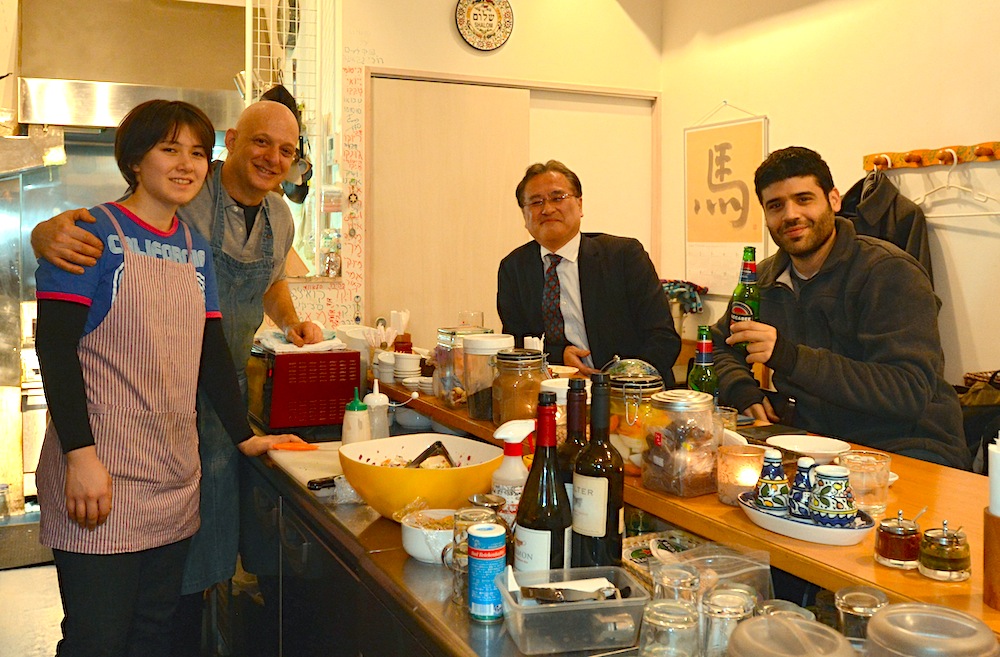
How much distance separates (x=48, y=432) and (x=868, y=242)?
8.05 ft

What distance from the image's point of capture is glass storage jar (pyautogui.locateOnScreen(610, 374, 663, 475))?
1.80 meters

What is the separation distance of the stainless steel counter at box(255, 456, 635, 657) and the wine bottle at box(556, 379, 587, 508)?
0.90ft

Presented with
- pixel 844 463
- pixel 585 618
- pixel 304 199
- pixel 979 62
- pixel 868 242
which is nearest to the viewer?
pixel 585 618

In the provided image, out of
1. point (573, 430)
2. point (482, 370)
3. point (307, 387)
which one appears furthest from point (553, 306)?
point (573, 430)

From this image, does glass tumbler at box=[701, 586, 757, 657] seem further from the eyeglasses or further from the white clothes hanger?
the white clothes hanger

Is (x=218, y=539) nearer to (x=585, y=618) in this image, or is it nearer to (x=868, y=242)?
(x=585, y=618)

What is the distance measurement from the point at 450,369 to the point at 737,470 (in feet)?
3.85

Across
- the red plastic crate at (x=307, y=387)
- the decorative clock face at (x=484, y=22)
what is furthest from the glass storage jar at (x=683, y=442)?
the decorative clock face at (x=484, y=22)

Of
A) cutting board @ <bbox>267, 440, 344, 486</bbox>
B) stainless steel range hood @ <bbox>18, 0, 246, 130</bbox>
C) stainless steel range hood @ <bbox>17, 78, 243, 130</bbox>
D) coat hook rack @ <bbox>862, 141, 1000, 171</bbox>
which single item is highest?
stainless steel range hood @ <bbox>18, 0, 246, 130</bbox>

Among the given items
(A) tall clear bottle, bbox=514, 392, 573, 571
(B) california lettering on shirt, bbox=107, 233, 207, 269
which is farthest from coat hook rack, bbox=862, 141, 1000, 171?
(B) california lettering on shirt, bbox=107, 233, 207, 269

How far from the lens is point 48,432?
2109 mm

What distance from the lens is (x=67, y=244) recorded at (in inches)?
76.7

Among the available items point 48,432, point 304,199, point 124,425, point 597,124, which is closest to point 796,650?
point 124,425

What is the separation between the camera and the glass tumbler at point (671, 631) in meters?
1.17
